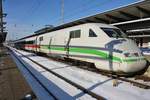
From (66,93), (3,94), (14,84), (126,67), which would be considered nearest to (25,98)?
(3,94)

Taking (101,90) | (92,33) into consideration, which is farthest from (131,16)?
(101,90)

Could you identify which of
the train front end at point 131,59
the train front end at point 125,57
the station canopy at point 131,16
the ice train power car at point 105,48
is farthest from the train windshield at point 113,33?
the station canopy at point 131,16

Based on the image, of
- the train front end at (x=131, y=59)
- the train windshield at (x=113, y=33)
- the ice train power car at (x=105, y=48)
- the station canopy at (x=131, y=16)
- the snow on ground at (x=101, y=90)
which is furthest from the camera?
the station canopy at (x=131, y=16)

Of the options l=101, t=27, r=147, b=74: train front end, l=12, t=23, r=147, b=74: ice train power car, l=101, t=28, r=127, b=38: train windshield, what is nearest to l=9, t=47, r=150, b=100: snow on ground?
l=101, t=27, r=147, b=74: train front end

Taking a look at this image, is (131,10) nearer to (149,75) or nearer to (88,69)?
(88,69)

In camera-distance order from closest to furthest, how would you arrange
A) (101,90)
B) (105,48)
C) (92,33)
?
(101,90) < (105,48) < (92,33)

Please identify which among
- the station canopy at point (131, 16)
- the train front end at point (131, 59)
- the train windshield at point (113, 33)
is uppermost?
the station canopy at point (131, 16)

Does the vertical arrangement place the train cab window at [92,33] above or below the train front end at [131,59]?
above

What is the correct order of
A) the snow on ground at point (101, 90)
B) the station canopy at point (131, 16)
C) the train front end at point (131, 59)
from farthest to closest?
1. the station canopy at point (131, 16)
2. the train front end at point (131, 59)
3. the snow on ground at point (101, 90)

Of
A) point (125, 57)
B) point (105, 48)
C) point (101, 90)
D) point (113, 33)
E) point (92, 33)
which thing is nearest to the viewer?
point (101, 90)

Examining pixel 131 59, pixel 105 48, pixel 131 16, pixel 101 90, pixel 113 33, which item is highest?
pixel 131 16

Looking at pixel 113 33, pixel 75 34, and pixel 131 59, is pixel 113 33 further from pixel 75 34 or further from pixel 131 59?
pixel 75 34

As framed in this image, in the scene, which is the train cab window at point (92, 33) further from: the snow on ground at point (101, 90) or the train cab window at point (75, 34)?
the snow on ground at point (101, 90)

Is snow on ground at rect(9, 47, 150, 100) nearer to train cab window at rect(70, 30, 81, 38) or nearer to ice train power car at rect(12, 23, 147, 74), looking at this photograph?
ice train power car at rect(12, 23, 147, 74)
